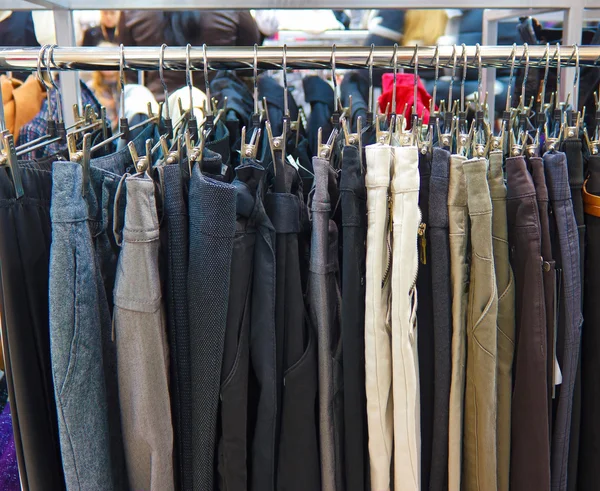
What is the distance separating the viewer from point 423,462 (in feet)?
2.28

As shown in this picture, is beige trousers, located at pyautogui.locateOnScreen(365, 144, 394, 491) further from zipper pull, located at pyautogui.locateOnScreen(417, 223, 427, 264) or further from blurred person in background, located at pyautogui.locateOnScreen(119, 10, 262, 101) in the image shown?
blurred person in background, located at pyautogui.locateOnScreen(119, 10, 262, 101)

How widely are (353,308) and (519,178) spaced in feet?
0.83

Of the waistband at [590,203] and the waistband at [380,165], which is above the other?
the waistband at [380,165]

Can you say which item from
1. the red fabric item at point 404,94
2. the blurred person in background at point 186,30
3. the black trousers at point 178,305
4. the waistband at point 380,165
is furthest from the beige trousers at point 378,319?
the blurred person in background at point 186,30

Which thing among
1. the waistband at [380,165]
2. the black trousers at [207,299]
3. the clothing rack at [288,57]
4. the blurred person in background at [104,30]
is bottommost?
the black trousers at [207,299]

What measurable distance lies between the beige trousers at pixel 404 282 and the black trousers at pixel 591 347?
0.86 feet

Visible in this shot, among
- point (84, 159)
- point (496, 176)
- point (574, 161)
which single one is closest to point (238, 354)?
point (84, 159)

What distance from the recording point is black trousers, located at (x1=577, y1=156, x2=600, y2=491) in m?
0.68

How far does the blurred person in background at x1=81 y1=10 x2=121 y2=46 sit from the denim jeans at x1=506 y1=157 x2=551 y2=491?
1.54 meters

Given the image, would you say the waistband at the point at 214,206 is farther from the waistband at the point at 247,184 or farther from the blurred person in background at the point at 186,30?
the blurred person in background at the point at 186,30

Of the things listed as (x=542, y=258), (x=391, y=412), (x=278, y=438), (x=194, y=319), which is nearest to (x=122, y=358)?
(x=194, y=319)

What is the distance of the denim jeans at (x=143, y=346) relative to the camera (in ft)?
1.77

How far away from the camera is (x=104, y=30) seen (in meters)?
1.76

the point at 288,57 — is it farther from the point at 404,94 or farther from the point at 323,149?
the point at 404,94
